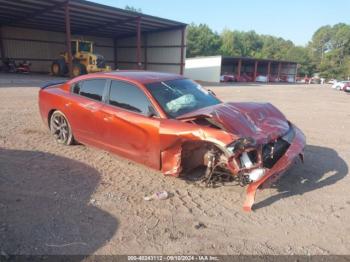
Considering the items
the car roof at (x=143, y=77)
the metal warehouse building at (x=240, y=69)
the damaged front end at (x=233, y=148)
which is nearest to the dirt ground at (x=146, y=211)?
the damaged front end at (x=233, y=148)

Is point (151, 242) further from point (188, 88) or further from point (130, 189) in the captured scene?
point (188, 88)

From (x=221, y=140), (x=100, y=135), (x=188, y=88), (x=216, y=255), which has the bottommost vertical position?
(x=216, y=255)

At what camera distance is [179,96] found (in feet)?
15.6

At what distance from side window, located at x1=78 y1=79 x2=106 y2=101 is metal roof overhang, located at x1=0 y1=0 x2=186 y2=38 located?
20.3 metres

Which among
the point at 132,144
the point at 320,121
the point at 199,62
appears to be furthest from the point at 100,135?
the point at 199,62

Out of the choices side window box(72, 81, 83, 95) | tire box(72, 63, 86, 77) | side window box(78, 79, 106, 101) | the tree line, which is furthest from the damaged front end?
the tree line

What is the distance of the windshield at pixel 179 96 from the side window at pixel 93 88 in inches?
38.6

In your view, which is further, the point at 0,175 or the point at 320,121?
the point at 320,121

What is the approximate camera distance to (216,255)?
2857 mm

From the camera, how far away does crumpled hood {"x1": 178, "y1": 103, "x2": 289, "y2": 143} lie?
12.7 ft

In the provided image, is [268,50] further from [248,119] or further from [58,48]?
[248,119]

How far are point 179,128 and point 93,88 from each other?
2104mm

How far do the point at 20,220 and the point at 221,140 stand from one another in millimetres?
2386

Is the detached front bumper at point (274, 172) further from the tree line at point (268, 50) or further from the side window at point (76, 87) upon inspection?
the tree line at point (268, 50)
